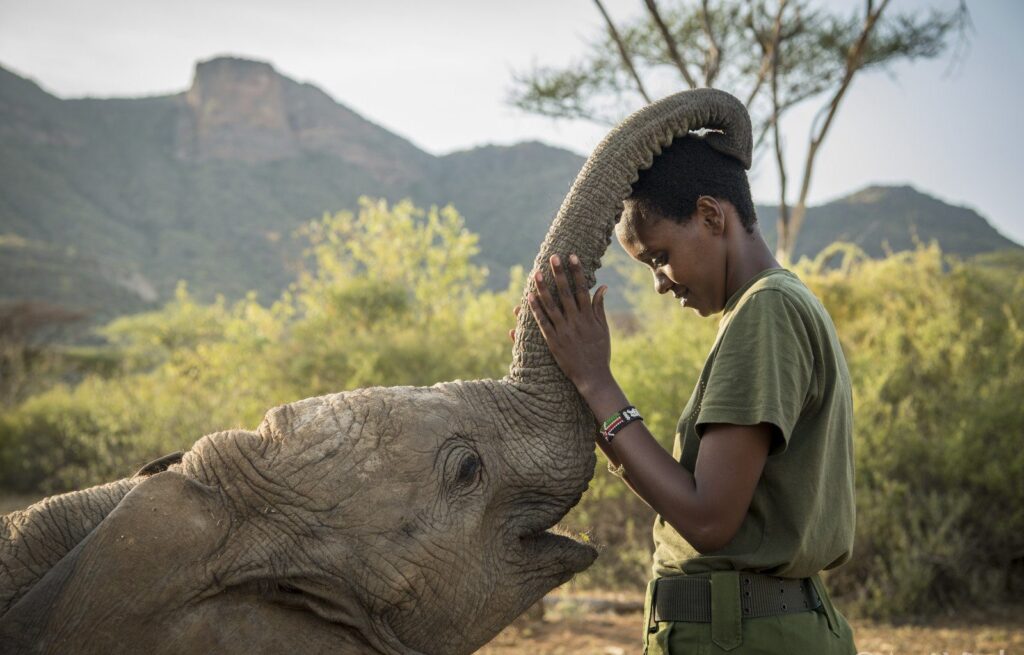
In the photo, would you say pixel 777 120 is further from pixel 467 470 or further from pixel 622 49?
pixel 467 470

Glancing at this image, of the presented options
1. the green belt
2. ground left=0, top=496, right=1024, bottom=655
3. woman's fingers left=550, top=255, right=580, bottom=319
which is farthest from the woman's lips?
ground left=0, top=496, right=1024, bottom=655

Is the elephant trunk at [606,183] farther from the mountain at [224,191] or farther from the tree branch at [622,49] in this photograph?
the mountain at [224,191]

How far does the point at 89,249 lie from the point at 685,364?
214ft

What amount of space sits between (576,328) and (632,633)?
177 inches

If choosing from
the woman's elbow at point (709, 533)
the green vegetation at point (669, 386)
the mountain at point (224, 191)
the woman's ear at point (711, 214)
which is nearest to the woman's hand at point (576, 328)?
the woman's ear at point (711, 214)

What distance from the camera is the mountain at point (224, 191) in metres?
48.3

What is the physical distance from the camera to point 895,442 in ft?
25.5

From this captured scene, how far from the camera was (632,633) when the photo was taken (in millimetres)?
6371

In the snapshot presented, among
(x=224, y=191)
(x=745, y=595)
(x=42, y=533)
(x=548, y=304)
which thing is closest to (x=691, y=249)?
(x=548, y=304)

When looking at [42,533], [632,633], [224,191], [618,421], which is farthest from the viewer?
[224,191]

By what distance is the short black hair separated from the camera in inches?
97.5

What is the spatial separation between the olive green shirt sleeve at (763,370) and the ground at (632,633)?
162 inches

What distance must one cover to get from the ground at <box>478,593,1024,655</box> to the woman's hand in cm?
387

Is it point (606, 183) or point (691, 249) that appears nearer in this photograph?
point (691, 249)
